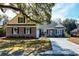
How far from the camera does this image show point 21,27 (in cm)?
1085

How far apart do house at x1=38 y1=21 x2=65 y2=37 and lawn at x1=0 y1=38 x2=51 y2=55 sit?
186 mm

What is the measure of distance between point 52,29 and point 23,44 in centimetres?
86

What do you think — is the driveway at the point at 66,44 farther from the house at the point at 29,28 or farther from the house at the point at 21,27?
the house at the point at 21,27

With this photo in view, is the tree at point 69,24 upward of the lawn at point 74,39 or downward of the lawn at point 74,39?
upward

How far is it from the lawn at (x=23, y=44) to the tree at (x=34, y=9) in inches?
22.1

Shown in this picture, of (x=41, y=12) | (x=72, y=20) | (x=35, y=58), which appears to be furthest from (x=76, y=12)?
(x=35, y=58)

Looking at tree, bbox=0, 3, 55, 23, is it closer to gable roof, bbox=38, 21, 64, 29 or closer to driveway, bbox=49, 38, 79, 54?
gable roof, bbox=38, 21, 64, 29

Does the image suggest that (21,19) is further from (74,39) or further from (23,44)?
(74,39)

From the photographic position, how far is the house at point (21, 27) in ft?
35.5

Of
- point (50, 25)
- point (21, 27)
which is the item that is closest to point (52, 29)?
point (50, 25)

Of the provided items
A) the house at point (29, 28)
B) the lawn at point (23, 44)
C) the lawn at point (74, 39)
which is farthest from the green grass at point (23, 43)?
the lawn at point (74, 39)

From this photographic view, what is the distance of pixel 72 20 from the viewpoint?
1067cm

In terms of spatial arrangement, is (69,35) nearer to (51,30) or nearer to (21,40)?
(51,30)

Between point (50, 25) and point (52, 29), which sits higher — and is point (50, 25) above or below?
above
